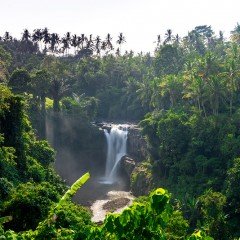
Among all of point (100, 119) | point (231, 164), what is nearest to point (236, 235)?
point (231, 164)

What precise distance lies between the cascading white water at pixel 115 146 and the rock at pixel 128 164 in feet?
7.55

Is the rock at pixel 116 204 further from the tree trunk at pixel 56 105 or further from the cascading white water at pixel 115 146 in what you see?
the tree trunk at pixel 56 105

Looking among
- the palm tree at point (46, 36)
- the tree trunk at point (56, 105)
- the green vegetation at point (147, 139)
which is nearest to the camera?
the green vegetation at point (147, 139)

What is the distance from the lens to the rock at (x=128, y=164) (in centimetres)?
5838

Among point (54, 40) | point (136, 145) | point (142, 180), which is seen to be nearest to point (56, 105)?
point (136, 145)

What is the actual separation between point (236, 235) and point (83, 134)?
37451mm

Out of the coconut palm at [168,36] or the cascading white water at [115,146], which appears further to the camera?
the coconut palm at [168,36]

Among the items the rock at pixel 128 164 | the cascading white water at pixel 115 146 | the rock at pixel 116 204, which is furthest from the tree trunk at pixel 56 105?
the rock at pixel 116 204

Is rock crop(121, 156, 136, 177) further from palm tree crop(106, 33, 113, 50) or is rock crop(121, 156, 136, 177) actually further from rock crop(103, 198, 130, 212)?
palm tree crop(106, 33, 113, 50)

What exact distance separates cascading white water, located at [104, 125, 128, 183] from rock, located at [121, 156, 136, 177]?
2300 mm

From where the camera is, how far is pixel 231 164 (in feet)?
135

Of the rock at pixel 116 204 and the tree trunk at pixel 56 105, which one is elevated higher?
the tree trunk at pixel 56 105

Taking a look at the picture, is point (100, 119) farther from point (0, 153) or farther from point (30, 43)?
point (0, 153)

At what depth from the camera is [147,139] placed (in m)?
54.7
